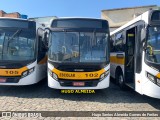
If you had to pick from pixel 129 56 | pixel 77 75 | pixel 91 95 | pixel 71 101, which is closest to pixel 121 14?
pixel 129 56

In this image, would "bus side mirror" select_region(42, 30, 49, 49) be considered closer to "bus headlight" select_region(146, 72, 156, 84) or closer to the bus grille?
the bus grille

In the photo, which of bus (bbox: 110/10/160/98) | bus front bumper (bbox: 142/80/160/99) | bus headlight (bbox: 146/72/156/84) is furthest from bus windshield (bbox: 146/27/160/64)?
bus front bumper (bbox: 142/80/160/99)

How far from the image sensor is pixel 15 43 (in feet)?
29.2

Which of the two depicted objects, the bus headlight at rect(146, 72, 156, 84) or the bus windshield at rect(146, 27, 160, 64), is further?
the bus windshield at rect(146, 27, 160, 64)

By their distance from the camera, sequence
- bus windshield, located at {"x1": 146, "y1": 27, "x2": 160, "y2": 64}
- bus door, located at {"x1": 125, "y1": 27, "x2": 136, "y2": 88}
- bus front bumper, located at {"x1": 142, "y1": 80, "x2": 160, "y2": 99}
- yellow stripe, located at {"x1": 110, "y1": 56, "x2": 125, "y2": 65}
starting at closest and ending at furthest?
bus front bumper, located at {"x1": 142, "y1": 80, "x2": 160, "y2": 99} < bus windshield, located at {"x1": 146, "y1": 27, "x2": 160, "y2": 64} < bus door, located at {"x1": 125, "y1": 27, "x2": 136, "y2": 88} < yellow stripe, located at {"x1": 110, "y1": 56, "x2": 125, "y2": 65}

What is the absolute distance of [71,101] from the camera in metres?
7.89

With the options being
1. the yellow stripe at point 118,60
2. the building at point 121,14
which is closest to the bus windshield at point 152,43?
the yellow stripe at point 118,60

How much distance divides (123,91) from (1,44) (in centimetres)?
582

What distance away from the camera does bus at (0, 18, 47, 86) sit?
338 inches

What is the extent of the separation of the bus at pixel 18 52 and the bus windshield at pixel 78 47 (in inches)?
41.4

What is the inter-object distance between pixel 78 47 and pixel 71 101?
2.10 meters

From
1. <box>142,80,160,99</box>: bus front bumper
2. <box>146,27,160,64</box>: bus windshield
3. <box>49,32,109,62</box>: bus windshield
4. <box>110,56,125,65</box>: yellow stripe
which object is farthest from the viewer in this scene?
<box>110,56,125,65</box>: yellow stripe

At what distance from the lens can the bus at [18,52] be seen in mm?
8578

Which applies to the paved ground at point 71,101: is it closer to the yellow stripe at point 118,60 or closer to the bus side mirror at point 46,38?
the yellow stripe at point 118,60
